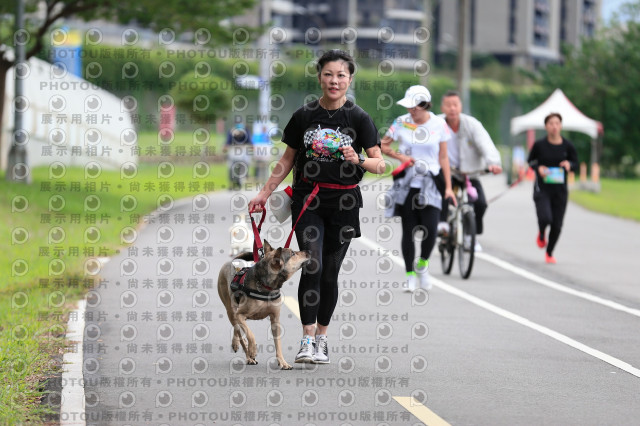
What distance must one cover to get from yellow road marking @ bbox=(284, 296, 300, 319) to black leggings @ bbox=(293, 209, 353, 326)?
8.33 ft

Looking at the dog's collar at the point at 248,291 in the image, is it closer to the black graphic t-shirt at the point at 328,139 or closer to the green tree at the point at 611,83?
the black graphic t-shirt at the point at 328,139

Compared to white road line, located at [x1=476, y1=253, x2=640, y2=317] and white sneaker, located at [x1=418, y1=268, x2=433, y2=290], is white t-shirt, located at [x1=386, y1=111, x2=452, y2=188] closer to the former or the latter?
white sneaker, located at [x1=418, y1=268, x2=433, y2=290]

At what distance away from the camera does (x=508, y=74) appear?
94.5m

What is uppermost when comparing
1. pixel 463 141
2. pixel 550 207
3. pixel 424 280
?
pixel 463 141

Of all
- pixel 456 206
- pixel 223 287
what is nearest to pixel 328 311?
pixel 223 287

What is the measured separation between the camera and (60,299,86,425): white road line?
671 centimetres

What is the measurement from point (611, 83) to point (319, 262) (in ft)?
158

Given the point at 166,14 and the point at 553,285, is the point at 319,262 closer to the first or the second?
the point at 553,285

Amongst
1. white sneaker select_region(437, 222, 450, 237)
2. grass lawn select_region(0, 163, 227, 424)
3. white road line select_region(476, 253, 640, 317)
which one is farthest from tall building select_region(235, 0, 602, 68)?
white sneaker select_region(437, 222, 450, 237)

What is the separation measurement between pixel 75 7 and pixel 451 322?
1879cm

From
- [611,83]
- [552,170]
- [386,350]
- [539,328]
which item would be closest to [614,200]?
[552,170]

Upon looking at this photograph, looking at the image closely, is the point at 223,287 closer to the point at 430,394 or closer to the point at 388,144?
the point at 430,394

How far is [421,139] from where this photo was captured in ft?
40.4

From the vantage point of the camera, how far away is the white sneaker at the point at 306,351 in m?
8.24
